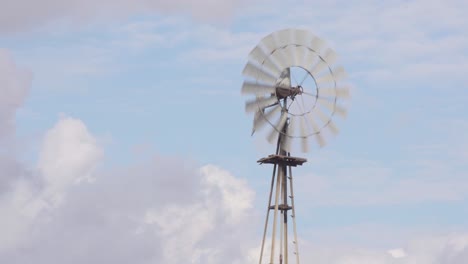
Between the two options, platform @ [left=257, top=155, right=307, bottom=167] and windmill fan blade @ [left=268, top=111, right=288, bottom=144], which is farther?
windmill fan blade @ [left=268, top=111, right=288, bottom=144]

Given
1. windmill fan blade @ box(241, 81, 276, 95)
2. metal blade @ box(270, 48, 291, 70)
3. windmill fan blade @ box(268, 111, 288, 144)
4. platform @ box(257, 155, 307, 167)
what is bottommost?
platform @ box(257, 155, 307, 167)

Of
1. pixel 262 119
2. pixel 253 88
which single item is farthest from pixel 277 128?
pixel 253 88

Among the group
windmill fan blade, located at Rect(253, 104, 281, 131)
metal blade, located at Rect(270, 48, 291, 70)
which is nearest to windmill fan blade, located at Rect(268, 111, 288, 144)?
windmill fan blade, located at Rect(253, 104, 281, 131)

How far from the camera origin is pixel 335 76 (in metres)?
97.4

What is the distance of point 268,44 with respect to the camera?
95062 millimetres

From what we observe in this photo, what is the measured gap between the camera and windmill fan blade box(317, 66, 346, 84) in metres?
97.2

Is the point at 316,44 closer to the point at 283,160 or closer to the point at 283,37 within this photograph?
the point at 283,37

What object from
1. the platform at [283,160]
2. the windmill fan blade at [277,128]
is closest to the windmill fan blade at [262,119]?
the windmill fan blade at [277,128]

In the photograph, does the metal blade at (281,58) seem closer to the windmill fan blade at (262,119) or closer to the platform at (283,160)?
the windmill fan blade at (262,119)

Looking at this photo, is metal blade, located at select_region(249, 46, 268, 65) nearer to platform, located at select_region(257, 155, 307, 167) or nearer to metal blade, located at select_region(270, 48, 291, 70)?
metal blade, located at select_region(270, 48, 291, 70)

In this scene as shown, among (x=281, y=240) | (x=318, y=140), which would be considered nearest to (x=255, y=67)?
(x=318, y=140)

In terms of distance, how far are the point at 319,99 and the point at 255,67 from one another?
243 inches

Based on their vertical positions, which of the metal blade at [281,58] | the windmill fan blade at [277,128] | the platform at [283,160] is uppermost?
the metal blade at [281,58]

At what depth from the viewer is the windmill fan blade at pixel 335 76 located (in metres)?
97.2
